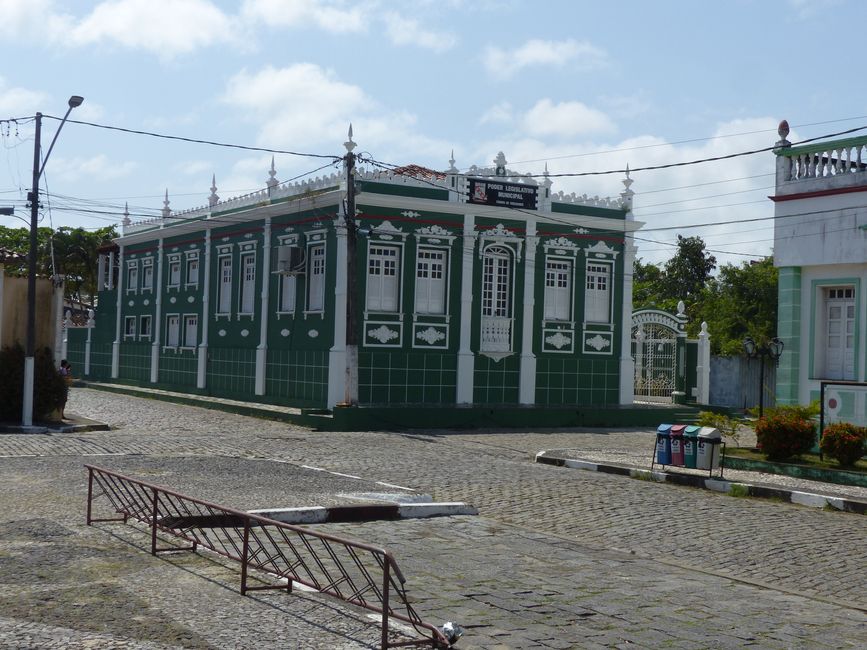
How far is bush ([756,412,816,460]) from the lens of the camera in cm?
1739

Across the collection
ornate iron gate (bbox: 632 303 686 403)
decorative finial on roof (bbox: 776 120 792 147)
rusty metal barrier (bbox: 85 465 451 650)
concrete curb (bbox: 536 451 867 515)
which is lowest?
concrete curb (bbox: 536 451 867 515)

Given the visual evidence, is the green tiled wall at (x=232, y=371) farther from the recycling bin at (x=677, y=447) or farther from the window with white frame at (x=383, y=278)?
the recycling bin at (x=677, y=447)

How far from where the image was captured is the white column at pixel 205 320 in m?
35.6

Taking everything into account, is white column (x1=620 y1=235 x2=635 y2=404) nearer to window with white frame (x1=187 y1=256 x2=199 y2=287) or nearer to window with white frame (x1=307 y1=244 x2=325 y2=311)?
window with white frame (x1=307 y1=244 x2=325 y2=311)

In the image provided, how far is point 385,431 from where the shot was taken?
85.6 ft

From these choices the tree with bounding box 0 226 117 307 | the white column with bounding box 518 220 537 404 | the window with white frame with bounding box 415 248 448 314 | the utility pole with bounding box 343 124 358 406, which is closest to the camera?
the utility pole with bounding box 343 124 358 406

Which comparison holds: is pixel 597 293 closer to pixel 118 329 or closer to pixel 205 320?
pixel 205 320

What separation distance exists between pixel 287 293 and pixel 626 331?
10832mm

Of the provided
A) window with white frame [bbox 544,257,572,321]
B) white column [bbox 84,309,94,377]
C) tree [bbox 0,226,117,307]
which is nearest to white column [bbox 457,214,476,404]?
window with white frame [bbox 544,257,572,321]

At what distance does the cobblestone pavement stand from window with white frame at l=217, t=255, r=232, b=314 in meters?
17.0

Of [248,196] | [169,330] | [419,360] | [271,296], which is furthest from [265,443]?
[169,330]

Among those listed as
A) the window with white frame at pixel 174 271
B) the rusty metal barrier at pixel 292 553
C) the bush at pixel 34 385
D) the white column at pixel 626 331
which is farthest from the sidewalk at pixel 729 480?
the window with white frame at pixel 174 271

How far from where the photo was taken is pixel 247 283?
3381 cm

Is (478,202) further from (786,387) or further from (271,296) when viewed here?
(786,387)
